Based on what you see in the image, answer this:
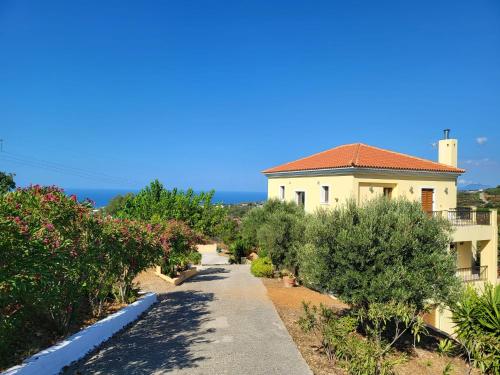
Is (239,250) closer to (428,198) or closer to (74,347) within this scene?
(428,198)

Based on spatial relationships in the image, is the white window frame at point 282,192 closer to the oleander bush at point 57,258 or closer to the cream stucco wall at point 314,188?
the cream stucco wall at point 314,188

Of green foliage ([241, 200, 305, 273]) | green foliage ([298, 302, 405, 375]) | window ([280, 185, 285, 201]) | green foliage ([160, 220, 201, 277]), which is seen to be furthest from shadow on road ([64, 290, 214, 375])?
window ([280, 185, 285, 201])

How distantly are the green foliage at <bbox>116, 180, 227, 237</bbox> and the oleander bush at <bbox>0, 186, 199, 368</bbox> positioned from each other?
1131 cm

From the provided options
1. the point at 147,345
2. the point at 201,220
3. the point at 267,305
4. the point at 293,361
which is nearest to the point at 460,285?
the point at 293,361

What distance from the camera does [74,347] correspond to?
7.52m

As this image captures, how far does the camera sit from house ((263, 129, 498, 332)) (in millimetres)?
20312

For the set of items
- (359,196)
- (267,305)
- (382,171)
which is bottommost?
(267,305)

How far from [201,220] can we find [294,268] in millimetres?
9725

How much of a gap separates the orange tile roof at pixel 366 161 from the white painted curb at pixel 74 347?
50.4 ft

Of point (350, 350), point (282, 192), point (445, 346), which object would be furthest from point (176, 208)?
point (445, 346)

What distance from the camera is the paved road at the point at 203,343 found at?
7.52 metres

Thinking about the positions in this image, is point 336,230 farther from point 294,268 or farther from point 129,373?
point 294,268

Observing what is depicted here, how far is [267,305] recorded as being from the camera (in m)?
13.3

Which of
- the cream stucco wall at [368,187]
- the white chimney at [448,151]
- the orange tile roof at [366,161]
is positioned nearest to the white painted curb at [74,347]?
the cream stucco wall at [368,187]
